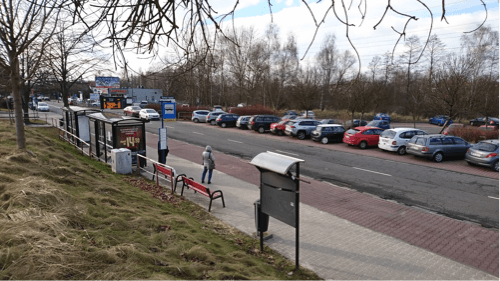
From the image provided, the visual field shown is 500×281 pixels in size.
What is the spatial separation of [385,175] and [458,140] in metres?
6.90

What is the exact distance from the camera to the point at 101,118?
14.0m

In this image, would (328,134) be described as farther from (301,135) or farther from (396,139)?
(396,139)

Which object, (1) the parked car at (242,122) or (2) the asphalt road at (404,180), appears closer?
(2) the asphalt road at (404,180)

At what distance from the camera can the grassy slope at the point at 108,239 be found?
3.83 metres

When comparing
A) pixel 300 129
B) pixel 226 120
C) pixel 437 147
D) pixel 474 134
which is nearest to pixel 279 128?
pixel 300 129

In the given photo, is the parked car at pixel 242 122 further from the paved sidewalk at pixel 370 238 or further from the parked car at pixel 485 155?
the paved sidewalk at pixel 370 238

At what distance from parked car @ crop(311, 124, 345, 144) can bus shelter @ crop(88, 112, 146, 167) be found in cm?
1360

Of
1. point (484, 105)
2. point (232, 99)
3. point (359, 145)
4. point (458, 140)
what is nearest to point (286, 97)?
point (232, 99)

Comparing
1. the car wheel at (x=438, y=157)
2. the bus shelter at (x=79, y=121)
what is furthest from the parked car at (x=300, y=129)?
the bus shelter at (x=79, y=121)

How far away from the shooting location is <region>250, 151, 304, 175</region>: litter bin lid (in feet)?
18.4

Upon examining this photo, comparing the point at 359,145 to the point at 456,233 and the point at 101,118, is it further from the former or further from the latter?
the point at 101,118

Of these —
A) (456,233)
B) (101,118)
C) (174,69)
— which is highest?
(174,69)

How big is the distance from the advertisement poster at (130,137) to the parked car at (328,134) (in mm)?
13794

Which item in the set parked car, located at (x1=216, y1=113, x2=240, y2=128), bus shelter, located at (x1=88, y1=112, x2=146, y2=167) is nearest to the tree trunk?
bus shelter, located at (x1=88, y1=112, x2=146, y2=167)
